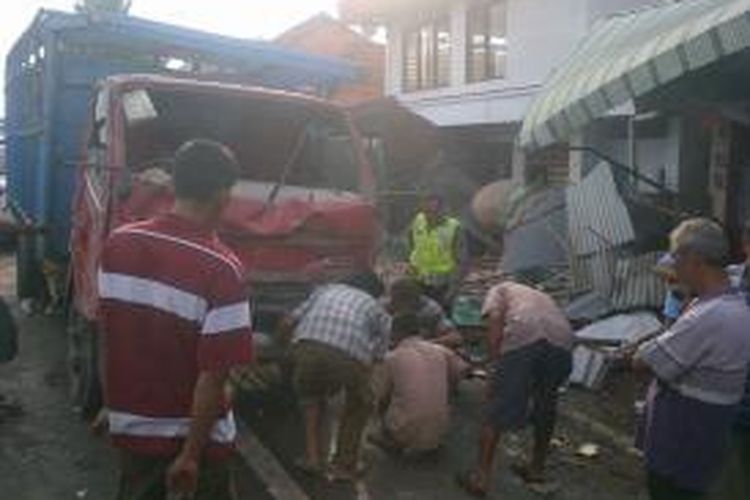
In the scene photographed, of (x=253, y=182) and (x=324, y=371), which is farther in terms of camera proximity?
(x=253, y=182)

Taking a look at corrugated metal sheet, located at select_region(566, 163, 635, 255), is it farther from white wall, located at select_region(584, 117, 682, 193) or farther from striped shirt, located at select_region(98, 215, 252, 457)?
striped shirt, located at select_region(98, 215, 252, 457)

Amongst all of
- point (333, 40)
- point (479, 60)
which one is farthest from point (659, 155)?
point (333, 40)

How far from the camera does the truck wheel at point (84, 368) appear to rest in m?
7.43

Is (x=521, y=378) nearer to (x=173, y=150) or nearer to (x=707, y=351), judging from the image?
(x=707, y=351)

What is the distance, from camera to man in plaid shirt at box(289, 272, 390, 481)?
6578mm

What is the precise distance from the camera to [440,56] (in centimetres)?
2291

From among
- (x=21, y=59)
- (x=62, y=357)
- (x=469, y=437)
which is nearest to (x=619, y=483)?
(x=469, y=437)

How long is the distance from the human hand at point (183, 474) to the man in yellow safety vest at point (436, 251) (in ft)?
23.7

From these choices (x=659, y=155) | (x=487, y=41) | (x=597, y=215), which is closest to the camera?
(x=597, y=215)

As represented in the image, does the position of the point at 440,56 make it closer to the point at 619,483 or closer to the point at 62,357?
the point at 62,357

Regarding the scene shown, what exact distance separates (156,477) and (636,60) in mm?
5890

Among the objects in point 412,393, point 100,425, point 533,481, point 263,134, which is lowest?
point 533,481

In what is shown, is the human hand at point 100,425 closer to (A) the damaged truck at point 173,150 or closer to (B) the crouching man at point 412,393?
(A) the damaged truck at point 173,150

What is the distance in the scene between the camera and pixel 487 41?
20.8 metres
